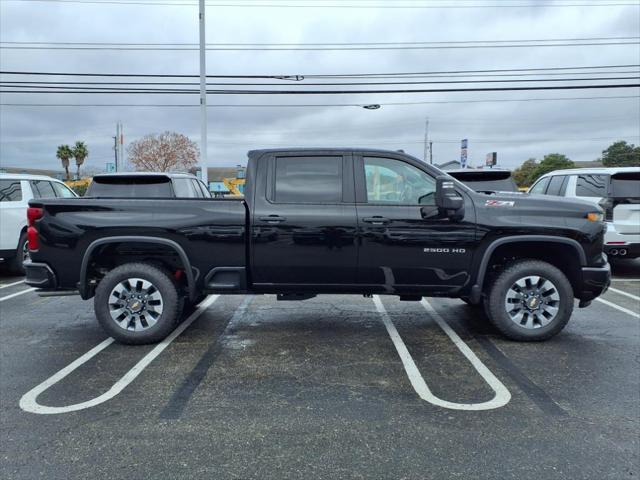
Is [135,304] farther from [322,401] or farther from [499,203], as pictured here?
[499,203]

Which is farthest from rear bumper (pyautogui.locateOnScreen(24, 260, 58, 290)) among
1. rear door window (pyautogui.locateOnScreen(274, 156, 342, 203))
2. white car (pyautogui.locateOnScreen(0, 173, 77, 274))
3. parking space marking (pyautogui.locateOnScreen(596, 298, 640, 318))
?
parking space marking (pyautogui.locateOnScreen(596, 298, 640, 318))

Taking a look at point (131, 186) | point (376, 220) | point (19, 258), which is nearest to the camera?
point (376, 220)

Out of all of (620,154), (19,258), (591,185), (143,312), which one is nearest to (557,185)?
(591,185)

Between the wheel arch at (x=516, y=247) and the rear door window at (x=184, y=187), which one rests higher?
the rear door window at (x=184, y=187)

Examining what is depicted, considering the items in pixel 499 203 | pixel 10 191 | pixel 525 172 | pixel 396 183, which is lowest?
pixel 499 203

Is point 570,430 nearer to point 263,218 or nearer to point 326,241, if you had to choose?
point 326,241

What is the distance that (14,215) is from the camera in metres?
8.72

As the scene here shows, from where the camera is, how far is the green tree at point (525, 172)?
59.0 m

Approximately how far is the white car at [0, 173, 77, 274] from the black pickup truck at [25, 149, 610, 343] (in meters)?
4.45

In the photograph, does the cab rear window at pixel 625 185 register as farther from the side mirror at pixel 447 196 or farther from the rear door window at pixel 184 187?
the rear door window at pixel 184 187

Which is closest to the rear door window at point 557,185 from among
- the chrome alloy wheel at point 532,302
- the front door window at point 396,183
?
the chrome alloy wheel at point 532,302

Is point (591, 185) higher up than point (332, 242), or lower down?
higher up

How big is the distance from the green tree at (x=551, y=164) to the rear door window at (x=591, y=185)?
4902 centimetres

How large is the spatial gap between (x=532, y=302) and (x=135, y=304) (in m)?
4.05
